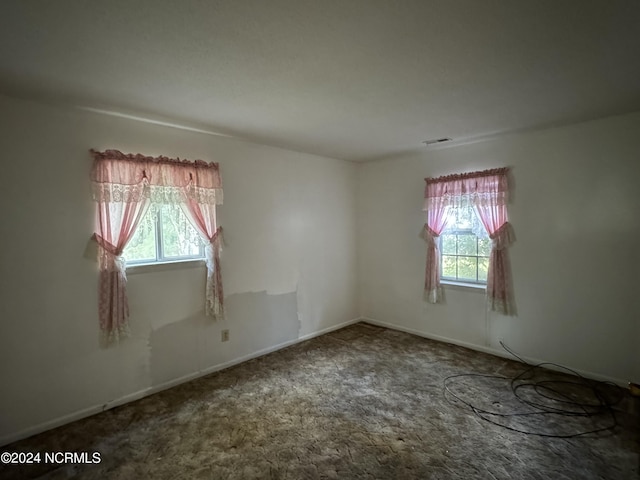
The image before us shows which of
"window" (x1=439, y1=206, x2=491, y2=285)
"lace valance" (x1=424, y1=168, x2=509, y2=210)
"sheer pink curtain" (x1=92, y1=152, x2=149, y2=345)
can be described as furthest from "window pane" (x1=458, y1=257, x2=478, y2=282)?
"sheer pink curtain" (x1=92, y1=152, x2=149, y2=345)

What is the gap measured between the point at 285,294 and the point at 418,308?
1860 mm

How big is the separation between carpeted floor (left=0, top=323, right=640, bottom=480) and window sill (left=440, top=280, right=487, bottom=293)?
2.89ft

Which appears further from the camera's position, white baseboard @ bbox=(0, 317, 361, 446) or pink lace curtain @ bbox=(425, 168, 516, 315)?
pink lace curtain @ bbox=(425, 168, 516, 315)

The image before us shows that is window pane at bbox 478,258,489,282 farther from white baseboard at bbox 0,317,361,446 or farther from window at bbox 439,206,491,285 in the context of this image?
white baseboard at bbox 0,317,361,446

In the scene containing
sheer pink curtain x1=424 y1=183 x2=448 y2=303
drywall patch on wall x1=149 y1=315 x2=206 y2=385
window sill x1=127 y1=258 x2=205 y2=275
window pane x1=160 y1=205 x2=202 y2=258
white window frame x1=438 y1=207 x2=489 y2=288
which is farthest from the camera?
sheer pink curtain x1=424 y1=183 x2=448 y2=303

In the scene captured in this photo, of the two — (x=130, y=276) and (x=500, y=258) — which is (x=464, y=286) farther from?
(x=130, y=276)

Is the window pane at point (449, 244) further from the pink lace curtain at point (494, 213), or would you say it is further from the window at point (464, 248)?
the pink lace curtain at point (494, 213)

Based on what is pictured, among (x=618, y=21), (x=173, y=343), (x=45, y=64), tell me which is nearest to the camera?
A: (x=618, y=21)

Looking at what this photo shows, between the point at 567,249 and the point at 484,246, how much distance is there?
0.83 meters

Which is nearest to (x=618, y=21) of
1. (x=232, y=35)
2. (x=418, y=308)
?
(x=232, y=35)

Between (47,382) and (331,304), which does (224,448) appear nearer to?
(47,382)

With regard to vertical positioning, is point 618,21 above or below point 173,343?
above

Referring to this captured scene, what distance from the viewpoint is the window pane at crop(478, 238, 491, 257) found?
3.92 metres

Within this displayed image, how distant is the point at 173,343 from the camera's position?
3.21 metres
